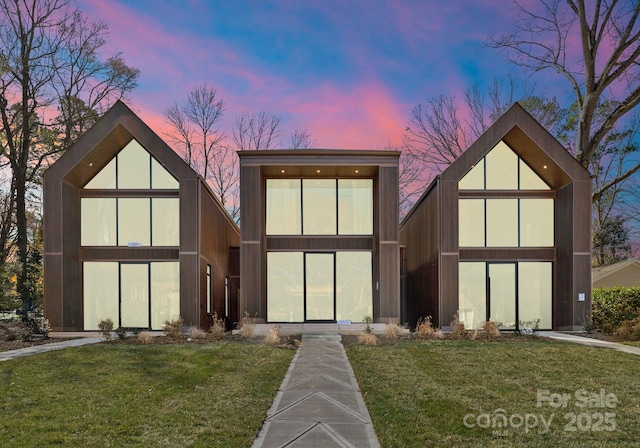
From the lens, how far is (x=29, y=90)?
22062 mm

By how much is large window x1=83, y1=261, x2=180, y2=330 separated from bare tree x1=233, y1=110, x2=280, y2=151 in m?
19.9

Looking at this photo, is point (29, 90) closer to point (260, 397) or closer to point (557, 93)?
point (260, 397)

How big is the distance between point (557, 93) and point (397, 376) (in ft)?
85.9

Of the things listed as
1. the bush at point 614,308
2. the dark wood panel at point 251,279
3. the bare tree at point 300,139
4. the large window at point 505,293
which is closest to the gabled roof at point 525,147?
the large window at point 505,293

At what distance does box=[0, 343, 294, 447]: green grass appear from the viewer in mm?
5133

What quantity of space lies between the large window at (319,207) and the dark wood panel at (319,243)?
0.24 meters

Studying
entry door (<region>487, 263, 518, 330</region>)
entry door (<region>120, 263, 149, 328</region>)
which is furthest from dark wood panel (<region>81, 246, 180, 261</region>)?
entry door (<region>487, 263, 518, 330</region>)

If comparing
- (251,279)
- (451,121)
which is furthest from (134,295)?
(451,121)

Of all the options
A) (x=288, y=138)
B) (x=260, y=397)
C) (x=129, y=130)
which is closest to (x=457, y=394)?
(x=260, y=397)

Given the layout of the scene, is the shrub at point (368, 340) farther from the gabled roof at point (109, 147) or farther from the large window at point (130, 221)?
the gabled roof at point (109, 147)

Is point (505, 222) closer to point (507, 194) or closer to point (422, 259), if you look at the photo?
point (507, 194)

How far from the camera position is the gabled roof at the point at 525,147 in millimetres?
15453

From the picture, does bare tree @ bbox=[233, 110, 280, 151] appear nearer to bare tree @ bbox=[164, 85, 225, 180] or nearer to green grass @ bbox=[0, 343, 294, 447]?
bare tree @ bbox=[164, 85, 225, 180]

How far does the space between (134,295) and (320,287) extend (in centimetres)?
658
